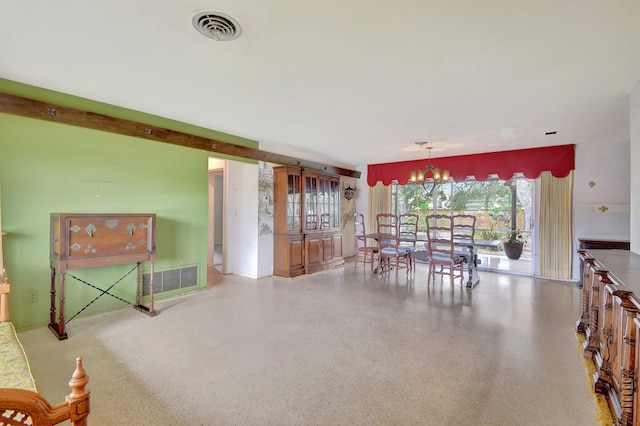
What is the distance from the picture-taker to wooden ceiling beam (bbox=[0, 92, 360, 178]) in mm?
2898

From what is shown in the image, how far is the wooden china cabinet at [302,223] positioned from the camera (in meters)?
5.47

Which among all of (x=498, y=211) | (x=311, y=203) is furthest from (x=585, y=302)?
(x=311, y=203)

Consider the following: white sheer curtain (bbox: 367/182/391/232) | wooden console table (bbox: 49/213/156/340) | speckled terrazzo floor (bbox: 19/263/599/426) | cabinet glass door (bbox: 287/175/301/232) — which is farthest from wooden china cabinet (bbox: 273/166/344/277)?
wooden console table (bbox: 49/213/156/340)

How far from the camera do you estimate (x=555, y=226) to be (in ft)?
18.1

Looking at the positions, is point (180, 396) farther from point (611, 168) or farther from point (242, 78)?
point (611, 168)

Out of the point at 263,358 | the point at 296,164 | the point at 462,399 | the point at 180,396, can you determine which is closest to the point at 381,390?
the point at 462,399

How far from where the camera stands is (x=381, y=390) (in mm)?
2125

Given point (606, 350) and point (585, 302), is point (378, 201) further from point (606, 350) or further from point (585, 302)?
point (606, 350)

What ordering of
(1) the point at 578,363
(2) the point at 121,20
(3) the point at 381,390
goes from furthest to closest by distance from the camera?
(1) the point at 578,363
(3) the point at 381,390
(2) the point at 121,20

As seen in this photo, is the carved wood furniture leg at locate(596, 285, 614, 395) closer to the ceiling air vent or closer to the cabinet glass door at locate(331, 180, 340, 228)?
the ceiling air vent

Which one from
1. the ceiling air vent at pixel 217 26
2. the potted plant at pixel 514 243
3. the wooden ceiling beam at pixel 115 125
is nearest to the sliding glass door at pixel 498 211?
the potted plant at pixel 514 243

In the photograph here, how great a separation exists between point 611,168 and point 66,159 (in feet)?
25.6

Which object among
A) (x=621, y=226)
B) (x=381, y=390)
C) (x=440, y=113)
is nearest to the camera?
(x=381, y=390)

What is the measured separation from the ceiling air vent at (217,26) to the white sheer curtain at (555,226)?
5.96 m
